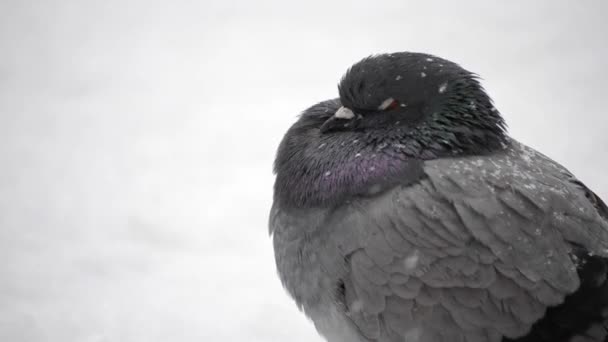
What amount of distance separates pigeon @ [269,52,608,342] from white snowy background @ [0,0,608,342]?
4.12 feet

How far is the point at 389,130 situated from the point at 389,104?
15cm

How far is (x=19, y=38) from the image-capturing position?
796 cm

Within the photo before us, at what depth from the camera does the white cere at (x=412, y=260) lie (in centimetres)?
268

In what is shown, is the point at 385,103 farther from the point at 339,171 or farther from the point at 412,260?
the point at 412,260

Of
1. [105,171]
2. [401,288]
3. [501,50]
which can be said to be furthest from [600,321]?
[501,50]

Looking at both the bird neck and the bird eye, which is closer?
the bird neck

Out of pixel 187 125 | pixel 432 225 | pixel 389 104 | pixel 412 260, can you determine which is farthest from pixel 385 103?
pixel 187 125

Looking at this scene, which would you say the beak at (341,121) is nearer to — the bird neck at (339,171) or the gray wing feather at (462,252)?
the bird neck at (339,171)

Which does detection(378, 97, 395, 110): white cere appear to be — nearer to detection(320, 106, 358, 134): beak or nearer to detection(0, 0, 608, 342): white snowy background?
detection(320, 106, 358, 134): beak

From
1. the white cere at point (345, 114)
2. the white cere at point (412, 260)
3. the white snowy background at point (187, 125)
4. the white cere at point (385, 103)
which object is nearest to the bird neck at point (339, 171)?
the white cere at point (345, 114)

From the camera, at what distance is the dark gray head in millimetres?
2961

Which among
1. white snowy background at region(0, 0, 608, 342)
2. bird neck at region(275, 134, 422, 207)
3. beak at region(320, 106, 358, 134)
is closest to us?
bird neck at region(275, 134, 422, 207)

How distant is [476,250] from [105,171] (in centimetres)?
406

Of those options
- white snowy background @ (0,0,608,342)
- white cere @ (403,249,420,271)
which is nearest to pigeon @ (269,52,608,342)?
white cere @ (403,249,420,271)
